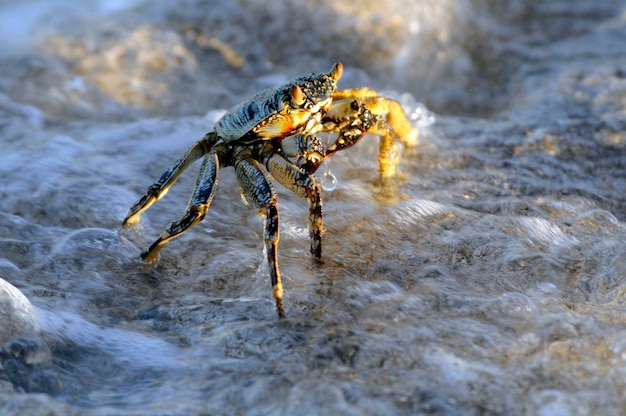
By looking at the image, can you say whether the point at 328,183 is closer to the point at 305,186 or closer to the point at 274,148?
the point at 274,148

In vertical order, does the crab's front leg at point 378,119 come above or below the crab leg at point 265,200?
above

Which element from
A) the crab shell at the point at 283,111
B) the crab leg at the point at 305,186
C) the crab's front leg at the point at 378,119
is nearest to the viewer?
the crab leg at the point at 305,186

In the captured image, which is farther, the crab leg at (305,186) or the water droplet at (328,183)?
the water droplet at (328,183)

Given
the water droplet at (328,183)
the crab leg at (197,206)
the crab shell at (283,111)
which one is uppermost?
the water droplet at (328,183)

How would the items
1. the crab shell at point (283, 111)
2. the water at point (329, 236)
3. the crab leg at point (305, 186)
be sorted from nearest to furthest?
the water at point (329, 236)
the crab leg at point (305, 186)
the crab shell at point (283, 111)

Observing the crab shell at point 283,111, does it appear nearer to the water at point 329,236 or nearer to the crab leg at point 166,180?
the crab leg at point 166,180

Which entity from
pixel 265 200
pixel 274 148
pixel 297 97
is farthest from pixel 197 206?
pixel 297 97

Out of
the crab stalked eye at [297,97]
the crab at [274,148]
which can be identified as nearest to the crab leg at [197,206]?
the crab at [274,148]
